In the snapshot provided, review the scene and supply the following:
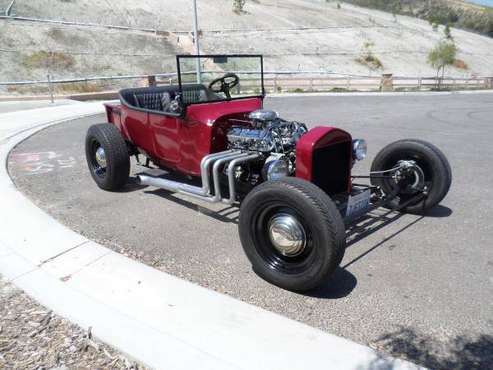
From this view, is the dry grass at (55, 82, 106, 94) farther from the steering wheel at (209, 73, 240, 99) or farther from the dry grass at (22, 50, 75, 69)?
the steering wheel at (209, 73, 240, 99)

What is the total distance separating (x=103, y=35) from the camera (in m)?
34.5

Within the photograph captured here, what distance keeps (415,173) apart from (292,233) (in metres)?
1.98

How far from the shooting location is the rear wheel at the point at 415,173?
4094 mm

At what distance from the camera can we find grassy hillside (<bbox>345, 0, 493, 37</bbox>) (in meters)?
78.4

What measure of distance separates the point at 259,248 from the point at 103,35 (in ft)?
117

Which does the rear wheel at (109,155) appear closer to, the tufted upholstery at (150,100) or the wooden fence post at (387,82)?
the tufted upholstery at (150,100)

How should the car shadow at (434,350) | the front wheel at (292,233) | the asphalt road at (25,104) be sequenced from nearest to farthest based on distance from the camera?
the car shadow at (434,350) < the front wheel at (292,233) < the asphalt road at (25,104)

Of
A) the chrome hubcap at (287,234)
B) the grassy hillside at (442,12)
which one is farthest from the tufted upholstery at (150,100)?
the grassy hillside at (442,12)

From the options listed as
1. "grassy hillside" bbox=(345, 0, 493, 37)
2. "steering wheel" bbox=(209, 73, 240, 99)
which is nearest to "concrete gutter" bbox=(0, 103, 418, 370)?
"steering wheel" bbox=(209, 73, 240, 99)

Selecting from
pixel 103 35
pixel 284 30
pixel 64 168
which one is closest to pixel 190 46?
pixel 103 35

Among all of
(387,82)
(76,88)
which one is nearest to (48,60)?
(76,88)

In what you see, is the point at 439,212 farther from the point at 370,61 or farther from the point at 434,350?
the point at 370,61

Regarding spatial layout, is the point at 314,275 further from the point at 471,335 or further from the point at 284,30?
the point at 284,30

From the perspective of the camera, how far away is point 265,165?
3.79m
